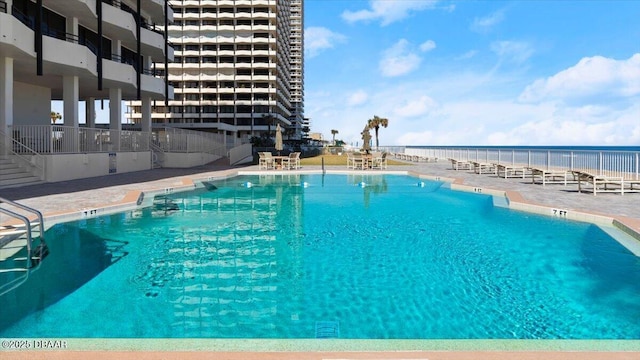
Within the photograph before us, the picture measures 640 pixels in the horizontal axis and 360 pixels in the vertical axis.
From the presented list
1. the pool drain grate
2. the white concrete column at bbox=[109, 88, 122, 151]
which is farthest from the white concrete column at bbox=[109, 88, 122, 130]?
the pool drain grate

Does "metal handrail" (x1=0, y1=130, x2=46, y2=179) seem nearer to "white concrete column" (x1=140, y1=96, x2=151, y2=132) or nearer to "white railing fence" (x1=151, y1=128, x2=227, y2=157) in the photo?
"white railing fence" (x1=151, y1=128, x2=227, y2=157)

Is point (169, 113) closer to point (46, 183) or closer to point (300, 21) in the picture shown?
point (46, 183)

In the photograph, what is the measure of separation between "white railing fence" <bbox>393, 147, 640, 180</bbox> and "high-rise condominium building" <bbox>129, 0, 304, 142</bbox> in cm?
4857

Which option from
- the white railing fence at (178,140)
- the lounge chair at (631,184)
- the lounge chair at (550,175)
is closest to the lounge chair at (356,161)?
the lounge chair at (550,175)

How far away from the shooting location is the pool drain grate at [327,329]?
450cm

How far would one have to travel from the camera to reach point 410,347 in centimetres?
379

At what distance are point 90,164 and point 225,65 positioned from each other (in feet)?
183

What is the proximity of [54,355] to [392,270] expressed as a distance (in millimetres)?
4629

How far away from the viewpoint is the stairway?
1566 cm

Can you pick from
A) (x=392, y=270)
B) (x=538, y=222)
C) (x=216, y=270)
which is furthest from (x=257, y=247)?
(x=538, y=222)

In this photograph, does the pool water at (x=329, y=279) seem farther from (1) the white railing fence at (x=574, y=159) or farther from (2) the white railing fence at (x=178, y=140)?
(2) the white railing fence at (x=178, y=140)

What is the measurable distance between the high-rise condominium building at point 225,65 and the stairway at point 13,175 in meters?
54.7

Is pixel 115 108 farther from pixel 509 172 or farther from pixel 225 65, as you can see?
pixel 225 65

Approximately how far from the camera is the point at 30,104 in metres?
25.5
